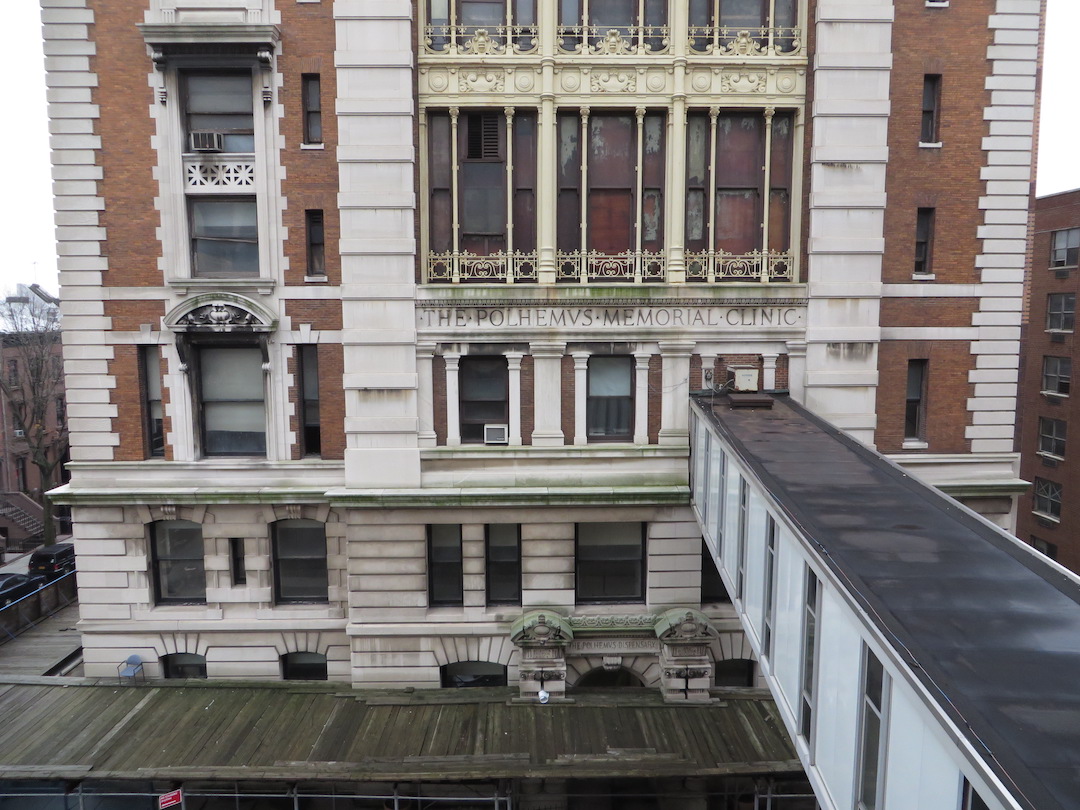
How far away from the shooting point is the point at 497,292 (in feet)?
50.6

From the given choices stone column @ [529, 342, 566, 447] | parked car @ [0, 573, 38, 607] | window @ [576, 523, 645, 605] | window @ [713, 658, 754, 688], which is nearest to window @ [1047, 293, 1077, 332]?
window @ [713, 658, 754, 688]

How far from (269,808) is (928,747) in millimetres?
14608

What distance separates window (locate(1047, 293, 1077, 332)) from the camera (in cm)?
3044

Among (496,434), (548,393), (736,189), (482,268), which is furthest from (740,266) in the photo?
(496,434)

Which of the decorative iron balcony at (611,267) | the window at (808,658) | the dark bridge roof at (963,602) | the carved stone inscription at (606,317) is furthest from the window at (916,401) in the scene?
the window at (808,658)

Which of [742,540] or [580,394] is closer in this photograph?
[742,540]

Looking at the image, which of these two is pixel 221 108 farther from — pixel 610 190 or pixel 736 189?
pixel 736 189

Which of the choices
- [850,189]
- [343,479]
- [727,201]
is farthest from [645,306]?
[343,479]

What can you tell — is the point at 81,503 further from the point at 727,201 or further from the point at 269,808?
the point at 727,201

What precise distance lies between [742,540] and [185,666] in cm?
1451

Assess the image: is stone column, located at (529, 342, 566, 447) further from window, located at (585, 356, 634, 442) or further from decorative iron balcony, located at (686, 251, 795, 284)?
decorative iron balcony, located at (686, 251, 795, 284)

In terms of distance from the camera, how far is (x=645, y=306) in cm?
1562

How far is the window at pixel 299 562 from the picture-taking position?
16766 millimetres

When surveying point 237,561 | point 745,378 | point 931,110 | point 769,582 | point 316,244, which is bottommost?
point 237,561
